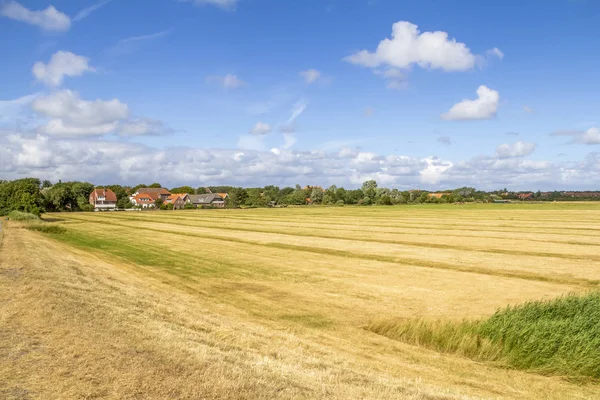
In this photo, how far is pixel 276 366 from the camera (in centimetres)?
981

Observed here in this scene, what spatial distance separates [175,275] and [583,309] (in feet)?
66.0

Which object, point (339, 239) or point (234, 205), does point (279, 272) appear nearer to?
point (339, 239)

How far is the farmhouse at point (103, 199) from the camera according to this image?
560ft

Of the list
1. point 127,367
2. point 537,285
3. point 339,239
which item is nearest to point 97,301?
point 127,367

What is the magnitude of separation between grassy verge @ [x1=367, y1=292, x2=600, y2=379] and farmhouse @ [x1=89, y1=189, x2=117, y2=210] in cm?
17338

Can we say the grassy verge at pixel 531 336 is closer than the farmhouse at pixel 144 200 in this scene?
Yes

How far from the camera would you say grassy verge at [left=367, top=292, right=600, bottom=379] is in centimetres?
1180

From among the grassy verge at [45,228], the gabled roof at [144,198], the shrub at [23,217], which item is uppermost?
the gabled roof at [144,198]

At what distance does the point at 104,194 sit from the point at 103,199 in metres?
2.37

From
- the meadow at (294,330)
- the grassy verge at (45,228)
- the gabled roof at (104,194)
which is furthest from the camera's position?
the gabled roof at (104,194)

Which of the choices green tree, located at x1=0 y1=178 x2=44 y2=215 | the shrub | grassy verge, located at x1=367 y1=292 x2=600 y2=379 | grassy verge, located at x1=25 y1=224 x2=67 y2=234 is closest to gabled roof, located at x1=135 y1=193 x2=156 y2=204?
green tree, located at x1=0 y1=178 x2=44 y2=215

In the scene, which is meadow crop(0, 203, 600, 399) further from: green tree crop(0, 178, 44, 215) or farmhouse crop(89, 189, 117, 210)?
farmhouse crop(89, 189, 117, 210)

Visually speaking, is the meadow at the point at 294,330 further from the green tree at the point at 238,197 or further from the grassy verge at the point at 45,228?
the green tree at the point at 238,197

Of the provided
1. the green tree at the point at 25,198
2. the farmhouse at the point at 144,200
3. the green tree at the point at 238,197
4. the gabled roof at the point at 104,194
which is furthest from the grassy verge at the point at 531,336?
the farmhouse at the point at 144,200
